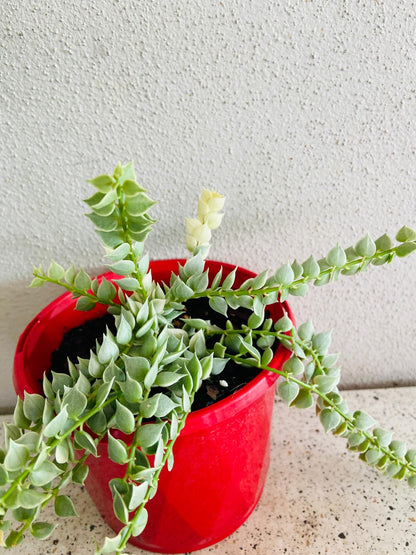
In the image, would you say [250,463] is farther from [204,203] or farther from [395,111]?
[395,111]

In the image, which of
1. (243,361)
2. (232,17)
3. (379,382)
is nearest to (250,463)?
(243,361)

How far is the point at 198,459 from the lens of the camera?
537mm

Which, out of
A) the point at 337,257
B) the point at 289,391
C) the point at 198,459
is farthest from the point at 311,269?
the point at 198,459

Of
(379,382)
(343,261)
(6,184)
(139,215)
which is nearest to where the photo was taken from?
(139,215)

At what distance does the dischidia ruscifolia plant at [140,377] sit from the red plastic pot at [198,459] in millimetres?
31

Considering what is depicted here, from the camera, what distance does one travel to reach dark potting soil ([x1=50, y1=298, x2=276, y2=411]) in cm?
56

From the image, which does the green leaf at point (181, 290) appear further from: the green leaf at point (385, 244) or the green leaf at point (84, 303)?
→ the green leaf at point (385, 244)

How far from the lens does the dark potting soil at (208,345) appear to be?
22.2 inches

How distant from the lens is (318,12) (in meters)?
0.56

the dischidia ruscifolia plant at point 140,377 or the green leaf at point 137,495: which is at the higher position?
the dischidia ruscifolia plant at point 140,377

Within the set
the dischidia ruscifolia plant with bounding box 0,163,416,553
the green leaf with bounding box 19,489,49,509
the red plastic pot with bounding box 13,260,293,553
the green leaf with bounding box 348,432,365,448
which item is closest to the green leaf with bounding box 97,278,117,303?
the dischidia ruscifolia plant with bounding box 0,163,416,553

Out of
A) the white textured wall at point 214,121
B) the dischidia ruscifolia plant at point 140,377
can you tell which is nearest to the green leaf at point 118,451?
the dischidia ruscifolia plant at point 140,377

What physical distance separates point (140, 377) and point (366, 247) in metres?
0.28

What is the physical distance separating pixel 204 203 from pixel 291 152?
0.53 ft
